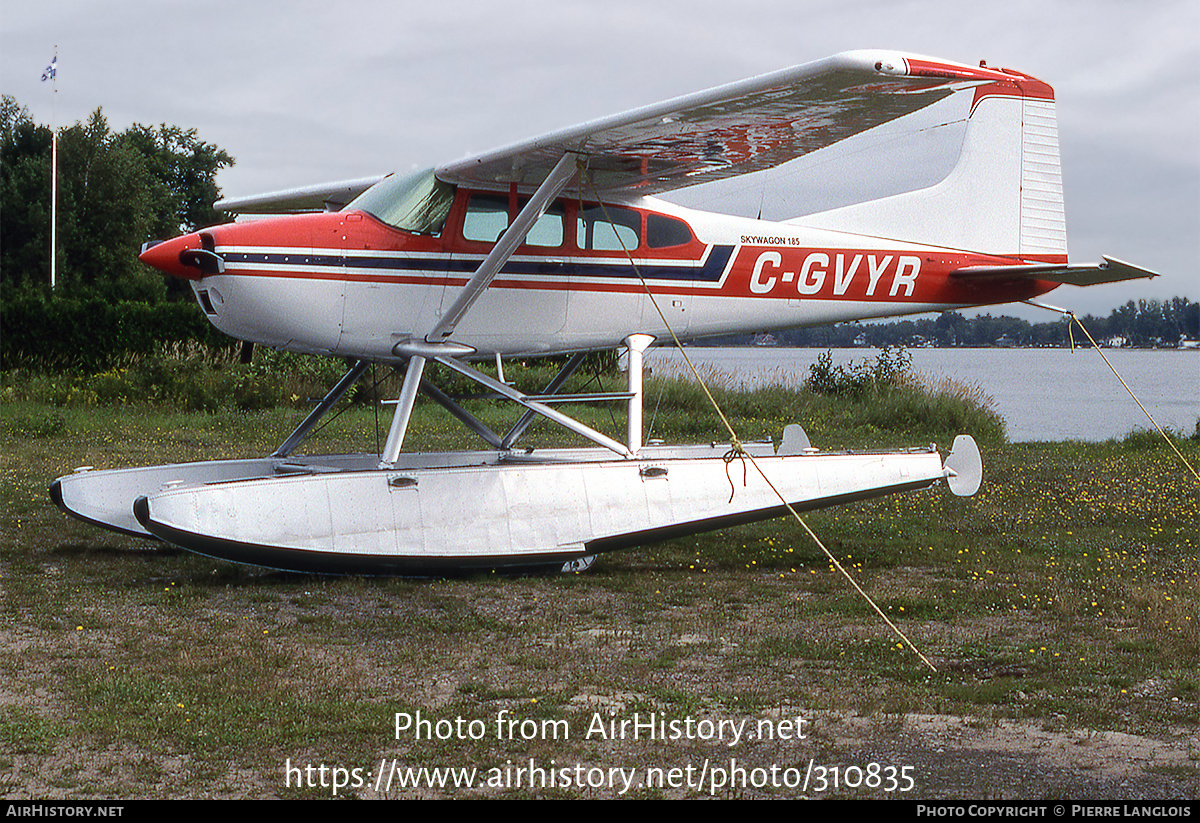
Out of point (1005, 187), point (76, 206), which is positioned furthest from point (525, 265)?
point (76, 206)

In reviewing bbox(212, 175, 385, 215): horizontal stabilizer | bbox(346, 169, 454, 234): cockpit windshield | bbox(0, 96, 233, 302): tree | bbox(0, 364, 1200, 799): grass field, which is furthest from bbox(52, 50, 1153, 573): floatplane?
bbox(0, 96, 233, 302): tree

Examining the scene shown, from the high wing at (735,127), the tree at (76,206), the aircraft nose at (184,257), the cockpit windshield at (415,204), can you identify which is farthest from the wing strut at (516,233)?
the tree at (76,206)

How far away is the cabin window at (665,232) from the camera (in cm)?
813

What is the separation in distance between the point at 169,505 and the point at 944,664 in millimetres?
4311

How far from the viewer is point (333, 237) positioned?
714 centimetres

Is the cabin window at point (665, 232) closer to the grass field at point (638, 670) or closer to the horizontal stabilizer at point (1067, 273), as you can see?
the grass field at point (638, 670)

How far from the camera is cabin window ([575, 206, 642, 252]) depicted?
7.88 meters

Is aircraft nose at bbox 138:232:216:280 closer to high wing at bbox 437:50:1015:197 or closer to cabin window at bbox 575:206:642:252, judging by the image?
high wing at bbox 437:50:1015:197

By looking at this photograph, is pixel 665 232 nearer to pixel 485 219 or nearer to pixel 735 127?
pixel 485 219

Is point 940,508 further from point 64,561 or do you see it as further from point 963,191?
point 64,561

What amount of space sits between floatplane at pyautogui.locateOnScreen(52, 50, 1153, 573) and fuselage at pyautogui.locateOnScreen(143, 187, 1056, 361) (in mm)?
16

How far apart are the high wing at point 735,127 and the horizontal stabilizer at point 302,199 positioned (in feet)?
7.79

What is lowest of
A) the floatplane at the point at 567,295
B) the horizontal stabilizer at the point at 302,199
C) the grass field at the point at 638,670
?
the grass field at the point at 638,670

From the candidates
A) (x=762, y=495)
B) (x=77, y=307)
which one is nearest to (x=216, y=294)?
(x=762, y=495)
